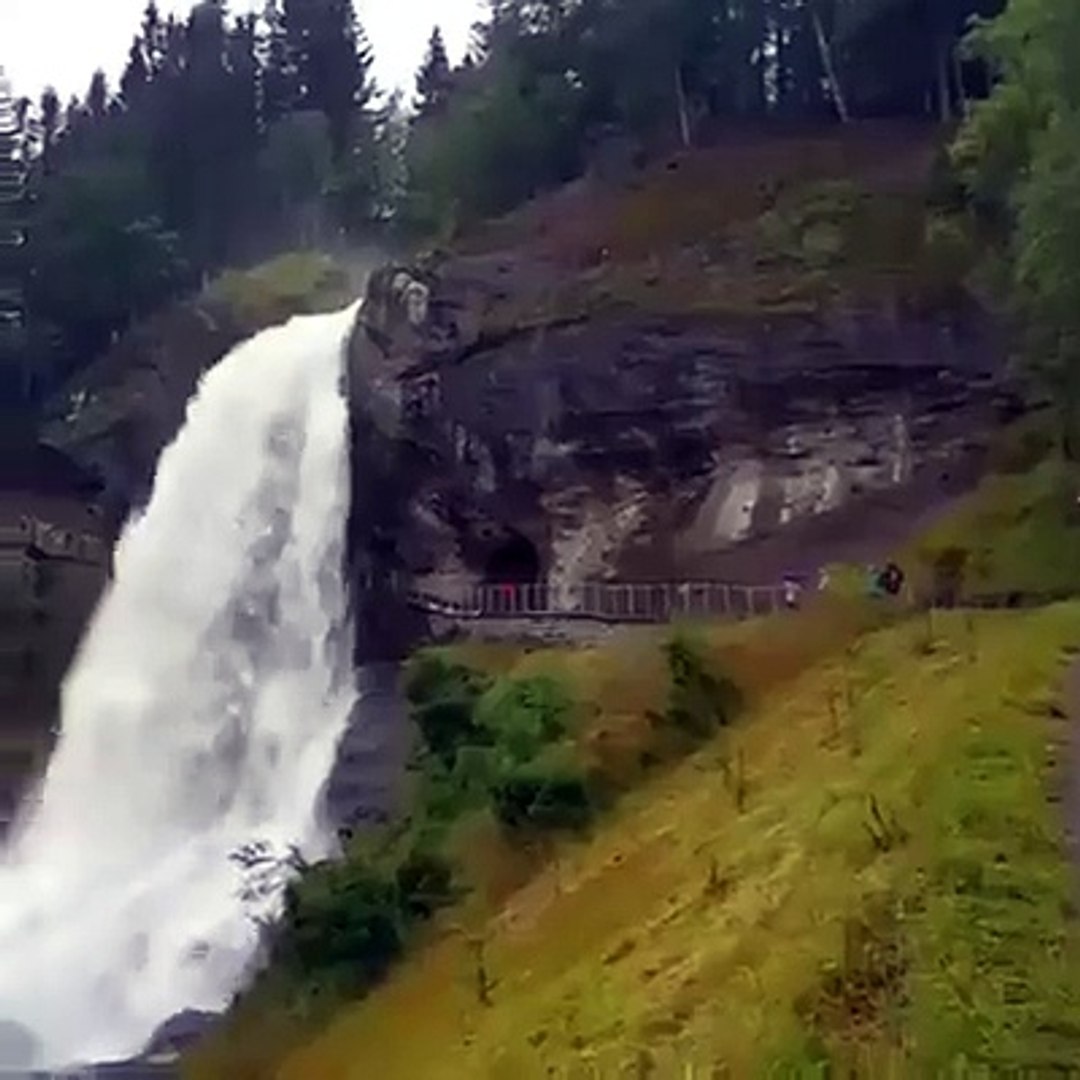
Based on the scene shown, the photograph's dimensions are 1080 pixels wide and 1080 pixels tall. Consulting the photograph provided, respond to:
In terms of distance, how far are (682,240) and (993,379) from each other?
29.3ft

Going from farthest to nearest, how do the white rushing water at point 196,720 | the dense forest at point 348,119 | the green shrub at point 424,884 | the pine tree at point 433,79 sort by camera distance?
the pine tree at point 433,79
the dense forest at point 348,119
the white rushing water at point 196,720
the green shrub at point 424,884

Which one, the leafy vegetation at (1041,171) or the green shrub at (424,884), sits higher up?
the leafy vegetation at (1041,171)

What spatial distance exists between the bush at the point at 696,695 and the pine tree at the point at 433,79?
51.5 m

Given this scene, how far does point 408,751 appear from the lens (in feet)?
99.7

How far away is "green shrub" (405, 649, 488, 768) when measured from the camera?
25.1 metres

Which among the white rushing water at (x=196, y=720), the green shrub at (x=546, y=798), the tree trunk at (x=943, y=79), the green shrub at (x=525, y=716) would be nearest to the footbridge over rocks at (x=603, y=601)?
the white rushing water at (x=196, y=720)

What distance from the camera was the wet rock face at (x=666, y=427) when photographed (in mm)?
37312

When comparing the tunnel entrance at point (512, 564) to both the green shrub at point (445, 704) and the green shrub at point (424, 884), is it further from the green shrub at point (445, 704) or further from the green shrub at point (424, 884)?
the green shrub at point (424, 884)

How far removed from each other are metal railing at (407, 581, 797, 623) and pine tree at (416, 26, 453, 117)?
117 ft

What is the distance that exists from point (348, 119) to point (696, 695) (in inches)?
2416

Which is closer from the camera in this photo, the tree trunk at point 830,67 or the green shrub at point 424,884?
the green shrub at point 424,884

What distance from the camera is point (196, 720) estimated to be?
40.1 m

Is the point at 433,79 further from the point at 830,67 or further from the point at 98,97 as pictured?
the point at 830,67

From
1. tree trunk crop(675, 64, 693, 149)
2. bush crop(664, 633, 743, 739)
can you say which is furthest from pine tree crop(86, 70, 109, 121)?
bush crop(664, 633, 743, 739)
